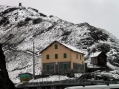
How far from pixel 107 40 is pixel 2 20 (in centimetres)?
7250

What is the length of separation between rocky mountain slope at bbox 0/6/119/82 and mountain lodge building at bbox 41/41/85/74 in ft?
46.9

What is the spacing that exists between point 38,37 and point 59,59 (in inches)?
2636

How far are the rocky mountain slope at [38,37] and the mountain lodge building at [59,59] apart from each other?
14.3 metres

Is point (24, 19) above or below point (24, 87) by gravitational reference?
above

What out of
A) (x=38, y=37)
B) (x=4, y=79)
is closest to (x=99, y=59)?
(x=38, y=37)

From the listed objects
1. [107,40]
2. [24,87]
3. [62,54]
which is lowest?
[24,87]

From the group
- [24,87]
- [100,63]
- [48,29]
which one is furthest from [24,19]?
[24,87]

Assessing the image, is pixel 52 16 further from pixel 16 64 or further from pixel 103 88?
pixel 103 88

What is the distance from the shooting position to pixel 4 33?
16738cm

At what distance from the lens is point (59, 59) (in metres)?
81.8

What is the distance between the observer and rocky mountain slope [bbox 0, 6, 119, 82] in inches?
4619

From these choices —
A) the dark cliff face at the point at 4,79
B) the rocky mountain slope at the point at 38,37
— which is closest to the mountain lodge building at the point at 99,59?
the rocky mountain slope at the point at 38,37

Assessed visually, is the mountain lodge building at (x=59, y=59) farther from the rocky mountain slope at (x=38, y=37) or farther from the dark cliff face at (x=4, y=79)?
the dark cliff face at (x=4, y=79)

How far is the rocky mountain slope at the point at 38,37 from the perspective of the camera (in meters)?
117
